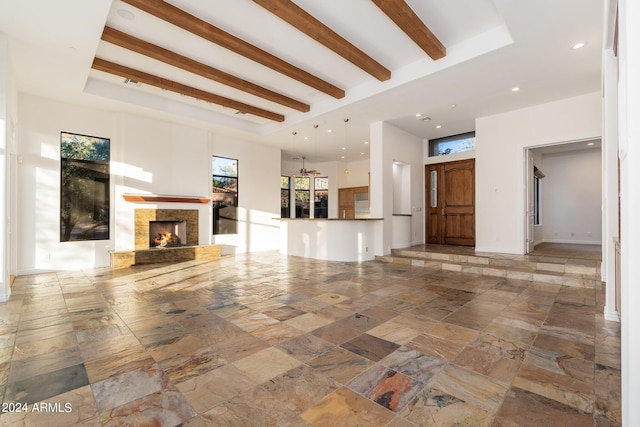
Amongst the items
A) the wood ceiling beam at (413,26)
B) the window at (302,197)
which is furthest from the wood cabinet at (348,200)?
the wood ceiling beam at (413,26)

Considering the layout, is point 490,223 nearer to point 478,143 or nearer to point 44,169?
point 478,143

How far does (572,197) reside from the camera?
9.01 m

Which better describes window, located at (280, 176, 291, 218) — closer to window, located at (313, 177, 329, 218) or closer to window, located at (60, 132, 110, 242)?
window, located at (313, 177, 329, 218)

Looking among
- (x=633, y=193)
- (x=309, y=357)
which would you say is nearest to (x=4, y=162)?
(x=309, y=357)

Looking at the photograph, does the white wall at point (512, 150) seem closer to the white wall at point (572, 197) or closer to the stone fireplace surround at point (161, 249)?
the white wall at point (572, 197)

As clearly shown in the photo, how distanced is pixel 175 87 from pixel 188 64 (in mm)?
1095

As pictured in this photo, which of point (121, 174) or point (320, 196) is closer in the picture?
point (121, 174)

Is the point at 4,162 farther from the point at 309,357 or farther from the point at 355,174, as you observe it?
the point at 355,174

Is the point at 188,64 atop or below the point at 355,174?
atop

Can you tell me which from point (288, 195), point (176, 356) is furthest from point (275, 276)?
point (288, 195)

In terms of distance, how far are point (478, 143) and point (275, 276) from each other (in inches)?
215

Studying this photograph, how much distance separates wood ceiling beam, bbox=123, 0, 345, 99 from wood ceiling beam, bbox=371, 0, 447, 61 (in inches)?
74.8

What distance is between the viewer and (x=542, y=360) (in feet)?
7.59

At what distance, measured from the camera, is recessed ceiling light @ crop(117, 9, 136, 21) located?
355 centimetres
